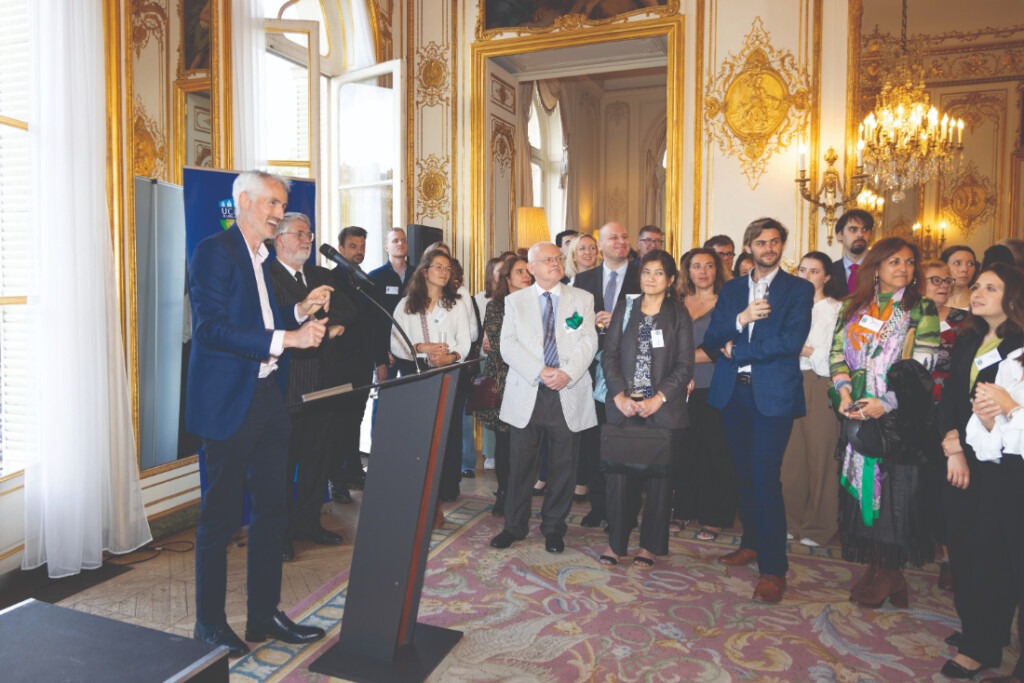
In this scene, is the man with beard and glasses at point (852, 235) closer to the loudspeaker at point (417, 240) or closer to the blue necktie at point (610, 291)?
the blue necktie at point (610, 291)

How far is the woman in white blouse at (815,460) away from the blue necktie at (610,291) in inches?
38.8

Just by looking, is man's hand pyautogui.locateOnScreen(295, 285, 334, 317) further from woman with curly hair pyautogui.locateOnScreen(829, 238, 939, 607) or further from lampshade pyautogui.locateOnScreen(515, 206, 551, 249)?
lampshade pyautogui.locateOnScreen(515, 206, 551, 249)

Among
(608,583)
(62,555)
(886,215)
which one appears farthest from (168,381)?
Result: (886,215)

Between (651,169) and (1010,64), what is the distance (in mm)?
4843

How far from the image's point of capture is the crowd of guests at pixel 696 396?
8.00 feet

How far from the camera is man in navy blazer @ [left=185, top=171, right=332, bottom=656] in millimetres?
2422

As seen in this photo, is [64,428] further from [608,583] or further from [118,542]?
[608,583]

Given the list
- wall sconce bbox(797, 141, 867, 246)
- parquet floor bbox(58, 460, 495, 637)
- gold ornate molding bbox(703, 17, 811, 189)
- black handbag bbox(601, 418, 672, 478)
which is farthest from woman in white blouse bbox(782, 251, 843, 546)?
parquet floor bbox(58, 460, 495, 637)

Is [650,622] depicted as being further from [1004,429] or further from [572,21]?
[572,21]

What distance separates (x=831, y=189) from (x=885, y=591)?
3382 millimetres

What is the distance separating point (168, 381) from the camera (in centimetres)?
412

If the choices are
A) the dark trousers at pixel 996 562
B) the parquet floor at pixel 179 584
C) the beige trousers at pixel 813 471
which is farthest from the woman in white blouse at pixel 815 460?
the parquet floor at pixel 179 584

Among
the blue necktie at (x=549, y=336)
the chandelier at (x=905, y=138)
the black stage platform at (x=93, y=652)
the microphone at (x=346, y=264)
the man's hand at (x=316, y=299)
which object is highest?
the chandelier at (x=905, y=138)

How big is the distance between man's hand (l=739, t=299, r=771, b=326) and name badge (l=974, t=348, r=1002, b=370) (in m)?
0.84
